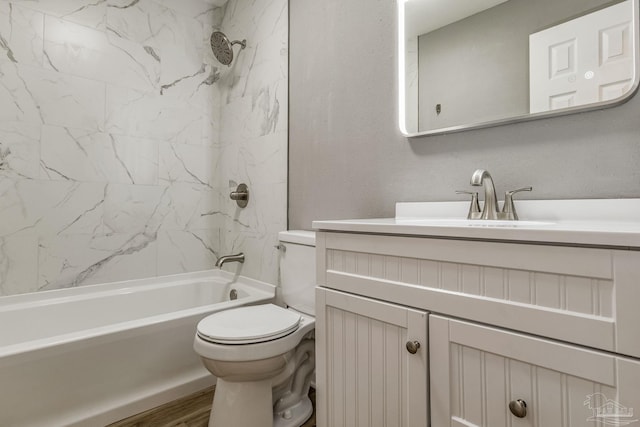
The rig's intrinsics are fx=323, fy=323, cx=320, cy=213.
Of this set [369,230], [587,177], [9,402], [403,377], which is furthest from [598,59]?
[9,402]

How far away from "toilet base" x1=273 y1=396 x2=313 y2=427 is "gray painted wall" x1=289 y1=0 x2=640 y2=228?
0.90 metres

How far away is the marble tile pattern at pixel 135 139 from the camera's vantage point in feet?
5.66

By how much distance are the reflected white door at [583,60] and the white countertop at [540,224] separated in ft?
1.04

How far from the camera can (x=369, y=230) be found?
953 millimetres

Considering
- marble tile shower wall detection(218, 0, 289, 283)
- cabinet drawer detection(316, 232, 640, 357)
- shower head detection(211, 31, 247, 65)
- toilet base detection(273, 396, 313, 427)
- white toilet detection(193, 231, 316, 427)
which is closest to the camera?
cabinet drawer detection(316, 232, 640, 357)

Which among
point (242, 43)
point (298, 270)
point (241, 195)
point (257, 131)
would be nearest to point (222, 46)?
point (242, 43)

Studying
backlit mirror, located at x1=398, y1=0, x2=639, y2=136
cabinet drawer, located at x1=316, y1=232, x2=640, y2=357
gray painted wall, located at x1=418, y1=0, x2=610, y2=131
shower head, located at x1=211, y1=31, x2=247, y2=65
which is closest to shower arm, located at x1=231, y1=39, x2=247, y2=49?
shower head, located at x1=211, y1=31, x2=247, y2=65

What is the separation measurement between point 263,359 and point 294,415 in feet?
1.39

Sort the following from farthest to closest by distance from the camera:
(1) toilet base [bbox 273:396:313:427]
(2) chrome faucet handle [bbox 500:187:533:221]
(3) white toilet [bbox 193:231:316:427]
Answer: (1) toilet base [bbox 273:396:313:427], (3) white toilet [bbox 193:231:316:427], (2) chrome faucet handle [bbox 500:187:533:221]

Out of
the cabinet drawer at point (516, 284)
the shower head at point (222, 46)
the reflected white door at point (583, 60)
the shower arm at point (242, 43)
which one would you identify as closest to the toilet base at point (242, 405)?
the cabinet drawer at point (516, 284)

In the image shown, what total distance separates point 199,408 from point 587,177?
1.77 metres

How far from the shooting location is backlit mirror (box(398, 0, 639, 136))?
37.0 inches

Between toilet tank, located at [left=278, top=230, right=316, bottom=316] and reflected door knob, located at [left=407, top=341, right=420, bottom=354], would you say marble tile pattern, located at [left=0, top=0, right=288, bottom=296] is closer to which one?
toilet tank, located at [left=278, top=230, right=316, bottom=316]

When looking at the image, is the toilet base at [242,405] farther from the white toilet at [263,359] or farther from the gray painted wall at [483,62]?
the gray painted wall at [483,62]
